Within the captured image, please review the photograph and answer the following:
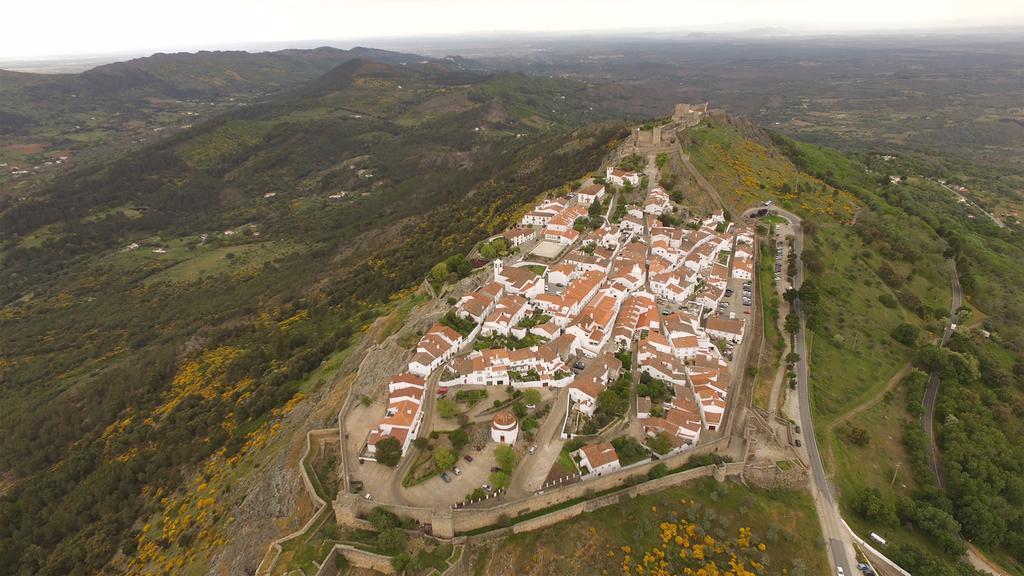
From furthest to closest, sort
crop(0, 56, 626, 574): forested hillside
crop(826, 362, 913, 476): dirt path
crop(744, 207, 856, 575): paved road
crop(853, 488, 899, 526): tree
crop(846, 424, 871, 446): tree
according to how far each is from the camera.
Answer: crop(0, 56, 626, 574): forested hillside → crop(846, 424, 871, 446): tree → crop(826, 362, 913, 476): dirt path → crop(853, 488, 899, 526): tree → crop(744, 207, 856, 575): paved road

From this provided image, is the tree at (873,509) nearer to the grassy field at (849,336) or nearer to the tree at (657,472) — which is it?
the grassy field at (849,336)

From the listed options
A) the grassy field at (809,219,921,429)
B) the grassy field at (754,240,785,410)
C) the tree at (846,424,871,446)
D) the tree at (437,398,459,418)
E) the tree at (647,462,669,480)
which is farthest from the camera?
the grassy field at (809,219,921,429)

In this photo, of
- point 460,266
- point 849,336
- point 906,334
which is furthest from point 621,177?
point 906,334

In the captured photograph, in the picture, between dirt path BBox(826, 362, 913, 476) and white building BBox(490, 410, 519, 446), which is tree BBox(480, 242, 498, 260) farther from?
dirt path BBox(826, 362, 913, 476)

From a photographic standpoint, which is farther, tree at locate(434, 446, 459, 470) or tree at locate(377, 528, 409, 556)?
tree at locate(434, 446, 459, 470)

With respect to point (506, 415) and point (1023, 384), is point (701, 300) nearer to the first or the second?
point (506, 415)

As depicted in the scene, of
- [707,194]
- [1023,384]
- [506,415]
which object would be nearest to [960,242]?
[1023,384]

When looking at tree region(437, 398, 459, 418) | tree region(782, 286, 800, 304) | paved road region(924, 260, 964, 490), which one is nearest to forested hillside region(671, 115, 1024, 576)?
paved road region(924, 260, 964, 490)
